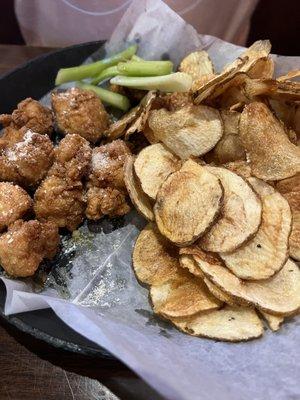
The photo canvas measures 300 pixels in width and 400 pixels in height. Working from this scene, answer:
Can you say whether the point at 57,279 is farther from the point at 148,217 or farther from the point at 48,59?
the point at 48,59

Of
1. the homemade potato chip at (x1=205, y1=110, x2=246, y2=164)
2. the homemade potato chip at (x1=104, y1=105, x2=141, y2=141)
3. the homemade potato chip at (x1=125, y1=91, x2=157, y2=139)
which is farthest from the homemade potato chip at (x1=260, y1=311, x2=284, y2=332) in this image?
the homemade potato chip at (x1=104, y1=105, x2=141, y2=141)

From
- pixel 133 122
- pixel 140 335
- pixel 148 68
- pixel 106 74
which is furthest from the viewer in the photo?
pixel 106 74

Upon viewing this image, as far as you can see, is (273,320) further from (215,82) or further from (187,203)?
(215,82)

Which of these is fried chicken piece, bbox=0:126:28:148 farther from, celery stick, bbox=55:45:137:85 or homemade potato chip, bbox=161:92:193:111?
homemade potato chip, bbox=161:92:193:111

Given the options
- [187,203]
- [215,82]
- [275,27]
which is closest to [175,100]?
[215,82]

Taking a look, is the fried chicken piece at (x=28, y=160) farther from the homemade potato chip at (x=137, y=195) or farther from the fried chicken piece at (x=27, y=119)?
the homemade potato chip at (x=137, y=195)

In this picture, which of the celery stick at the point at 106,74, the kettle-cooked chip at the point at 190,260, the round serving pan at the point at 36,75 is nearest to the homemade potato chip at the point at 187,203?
the kettle-cooked chip at the point at 190,260
